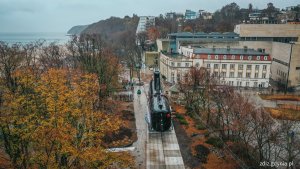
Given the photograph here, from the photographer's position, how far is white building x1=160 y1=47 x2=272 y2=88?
58091 mm

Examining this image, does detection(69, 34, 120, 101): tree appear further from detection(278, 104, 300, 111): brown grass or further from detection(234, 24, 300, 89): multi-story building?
detection(234, 24, 300, 89): multi-story building

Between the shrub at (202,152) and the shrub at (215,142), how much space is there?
Result: 135cm

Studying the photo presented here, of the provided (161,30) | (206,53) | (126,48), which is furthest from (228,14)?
(206,53)

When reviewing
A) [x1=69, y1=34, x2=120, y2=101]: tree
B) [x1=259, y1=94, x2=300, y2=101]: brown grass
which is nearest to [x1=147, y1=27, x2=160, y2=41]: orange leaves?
[x1=69, y1=34, x2=120, y2=101]: tree

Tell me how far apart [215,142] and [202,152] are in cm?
272

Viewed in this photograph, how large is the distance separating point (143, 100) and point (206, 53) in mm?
19764

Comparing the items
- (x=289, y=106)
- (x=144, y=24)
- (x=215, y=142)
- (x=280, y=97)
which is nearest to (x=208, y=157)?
(x=215, y=142)

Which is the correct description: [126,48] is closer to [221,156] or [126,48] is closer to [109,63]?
[109,63]

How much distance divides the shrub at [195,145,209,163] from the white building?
30.3 metres

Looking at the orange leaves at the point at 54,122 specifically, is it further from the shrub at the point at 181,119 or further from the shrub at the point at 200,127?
the shrub at the point at 181,119

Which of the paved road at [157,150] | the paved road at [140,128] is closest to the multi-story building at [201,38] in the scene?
the paved road at [140,128]

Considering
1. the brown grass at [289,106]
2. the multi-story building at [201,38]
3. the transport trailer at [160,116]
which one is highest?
the multi-story building at [201,38]

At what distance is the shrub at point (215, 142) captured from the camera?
97.1 feet

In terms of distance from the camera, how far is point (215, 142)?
30094 millimetres
